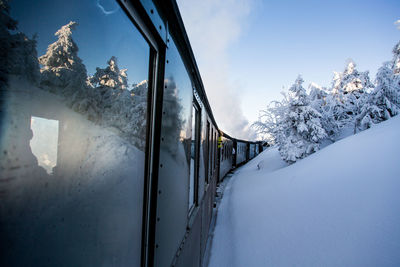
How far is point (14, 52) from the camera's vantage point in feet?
1.44

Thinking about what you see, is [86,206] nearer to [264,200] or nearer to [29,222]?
[29,222]

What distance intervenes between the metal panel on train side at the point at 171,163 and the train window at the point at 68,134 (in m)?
0.31

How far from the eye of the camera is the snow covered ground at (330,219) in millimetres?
2621

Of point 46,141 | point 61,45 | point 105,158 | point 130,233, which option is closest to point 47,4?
point 61,45

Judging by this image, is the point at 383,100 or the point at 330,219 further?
the point at 383,100

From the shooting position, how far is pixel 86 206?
2.16ft

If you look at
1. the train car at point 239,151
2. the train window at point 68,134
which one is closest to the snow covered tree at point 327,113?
the train car at point 239,151

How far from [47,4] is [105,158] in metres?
0.52

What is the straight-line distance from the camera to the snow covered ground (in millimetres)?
2621

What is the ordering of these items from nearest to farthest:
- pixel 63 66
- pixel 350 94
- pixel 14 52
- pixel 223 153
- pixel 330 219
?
pixel 14 52 < pixel 63 66 < pixel 330 219 < pixel 223 153 < pixel 350 94

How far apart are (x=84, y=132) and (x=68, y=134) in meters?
0.06

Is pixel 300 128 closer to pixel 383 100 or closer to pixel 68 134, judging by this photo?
pixel 383 100

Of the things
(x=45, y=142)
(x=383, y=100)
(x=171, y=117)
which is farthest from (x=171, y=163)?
(x=383, y=100)

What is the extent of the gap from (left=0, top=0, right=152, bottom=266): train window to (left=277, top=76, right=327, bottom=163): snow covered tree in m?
10.3
